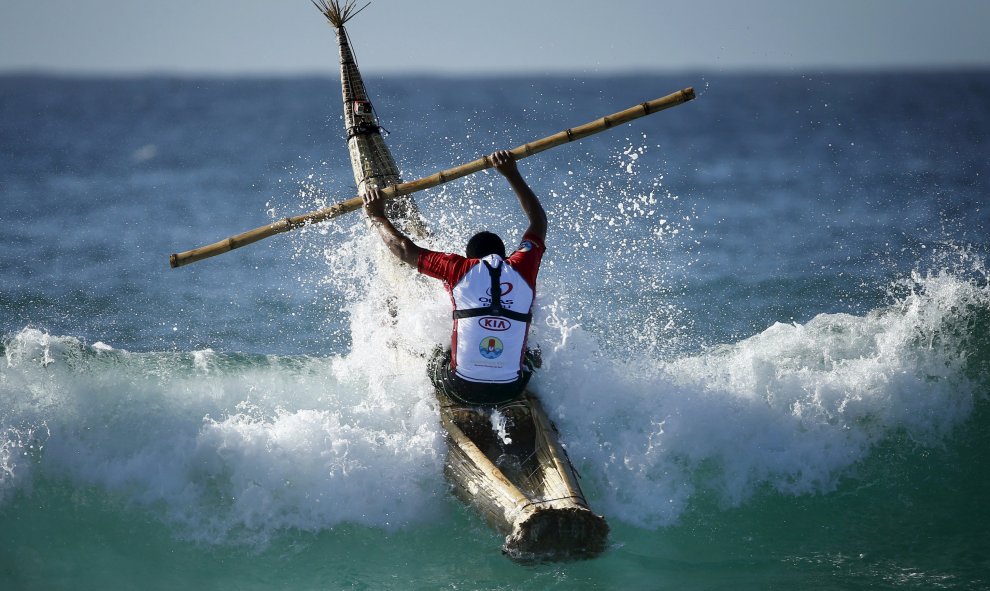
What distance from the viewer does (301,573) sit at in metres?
5.41

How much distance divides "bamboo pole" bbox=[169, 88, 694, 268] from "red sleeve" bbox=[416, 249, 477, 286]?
1.56 ft

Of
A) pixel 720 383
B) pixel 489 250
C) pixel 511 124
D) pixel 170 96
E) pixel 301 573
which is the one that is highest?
pixel 170 96

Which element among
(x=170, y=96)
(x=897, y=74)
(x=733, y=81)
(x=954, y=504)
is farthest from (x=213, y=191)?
(x=897, y=74)

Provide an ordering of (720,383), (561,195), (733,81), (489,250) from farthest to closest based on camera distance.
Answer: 1. (733,81)
2. (561,195)
3. (720,383)
4. (489,250)

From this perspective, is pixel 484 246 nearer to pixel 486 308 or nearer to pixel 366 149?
pixel 486 308

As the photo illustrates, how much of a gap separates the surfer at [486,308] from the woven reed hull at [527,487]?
0.61 ft

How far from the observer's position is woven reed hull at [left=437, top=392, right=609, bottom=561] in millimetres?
4789

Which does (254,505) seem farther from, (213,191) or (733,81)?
(733,81)

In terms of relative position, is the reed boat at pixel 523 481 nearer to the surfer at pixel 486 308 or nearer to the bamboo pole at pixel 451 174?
the surfer at pixel 486 308

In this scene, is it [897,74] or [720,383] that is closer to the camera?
[720,383]

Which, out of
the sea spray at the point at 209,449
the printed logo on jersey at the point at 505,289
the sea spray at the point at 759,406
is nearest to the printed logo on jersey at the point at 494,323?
the printed logo on jersey at the point at 505,289

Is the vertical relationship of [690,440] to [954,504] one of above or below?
above

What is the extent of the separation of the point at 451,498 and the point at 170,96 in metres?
17.8

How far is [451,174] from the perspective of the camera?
5.93 m
